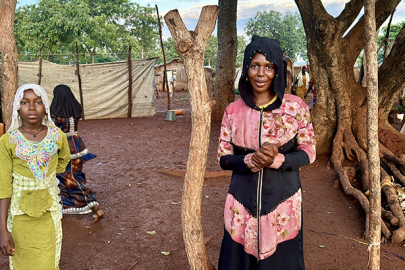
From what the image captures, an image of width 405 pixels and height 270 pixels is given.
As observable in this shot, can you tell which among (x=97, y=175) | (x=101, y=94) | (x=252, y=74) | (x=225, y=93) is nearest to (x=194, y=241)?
(x=252, y=74)

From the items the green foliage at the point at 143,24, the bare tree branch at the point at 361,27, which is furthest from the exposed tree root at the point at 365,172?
the green foliage at the point at 143,24

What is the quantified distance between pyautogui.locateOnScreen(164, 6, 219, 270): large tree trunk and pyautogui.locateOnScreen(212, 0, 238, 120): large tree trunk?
7.45 m

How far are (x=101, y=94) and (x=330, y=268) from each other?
10.3m

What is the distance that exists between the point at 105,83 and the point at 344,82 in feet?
27.5

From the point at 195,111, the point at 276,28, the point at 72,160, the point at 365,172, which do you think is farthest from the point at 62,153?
the point at 276,28

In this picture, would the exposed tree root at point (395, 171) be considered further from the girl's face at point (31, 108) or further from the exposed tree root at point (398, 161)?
the girl's face at point (31, 108)

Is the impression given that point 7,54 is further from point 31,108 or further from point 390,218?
point 390,218

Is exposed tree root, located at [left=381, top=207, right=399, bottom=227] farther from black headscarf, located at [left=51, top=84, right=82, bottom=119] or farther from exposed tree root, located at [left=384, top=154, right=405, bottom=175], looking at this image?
black headscarf, located at [left=51, top=84, right=82, bottom=119]

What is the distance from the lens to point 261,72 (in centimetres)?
195

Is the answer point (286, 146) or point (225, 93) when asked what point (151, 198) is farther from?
point (225, 93)

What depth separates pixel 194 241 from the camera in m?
2.39

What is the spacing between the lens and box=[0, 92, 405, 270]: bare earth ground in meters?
3.27

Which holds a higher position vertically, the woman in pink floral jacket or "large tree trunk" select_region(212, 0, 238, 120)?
"large tree trunk" select_region(212, 0, 238, 120)

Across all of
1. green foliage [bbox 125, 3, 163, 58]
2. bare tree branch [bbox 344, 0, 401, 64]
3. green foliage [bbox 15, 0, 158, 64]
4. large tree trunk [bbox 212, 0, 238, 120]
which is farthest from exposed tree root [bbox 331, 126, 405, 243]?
green foliage [bbox 125, 3, 163, 58]
